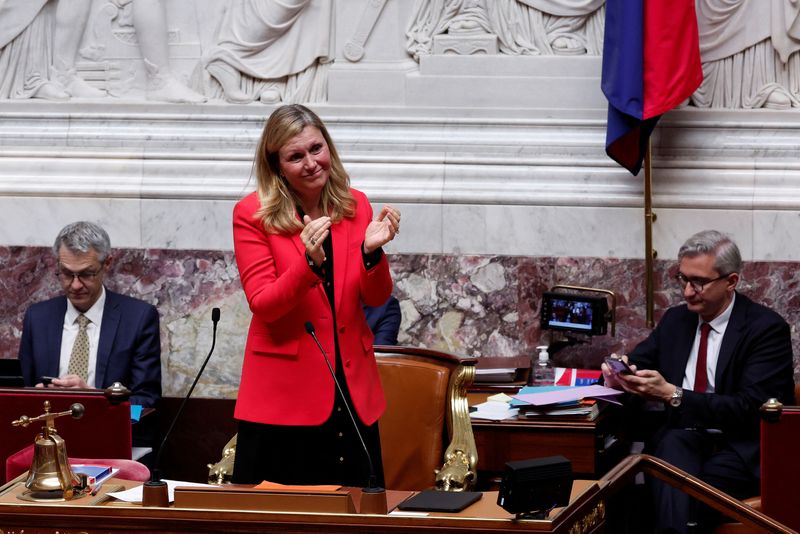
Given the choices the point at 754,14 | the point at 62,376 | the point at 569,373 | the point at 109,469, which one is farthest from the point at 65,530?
the point at 754,14

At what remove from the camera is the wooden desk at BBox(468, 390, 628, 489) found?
496cm

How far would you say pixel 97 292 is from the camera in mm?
5684

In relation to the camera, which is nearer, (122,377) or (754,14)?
(122,377)

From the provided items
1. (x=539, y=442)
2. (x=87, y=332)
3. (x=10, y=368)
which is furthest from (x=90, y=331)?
(x=539, y=442)

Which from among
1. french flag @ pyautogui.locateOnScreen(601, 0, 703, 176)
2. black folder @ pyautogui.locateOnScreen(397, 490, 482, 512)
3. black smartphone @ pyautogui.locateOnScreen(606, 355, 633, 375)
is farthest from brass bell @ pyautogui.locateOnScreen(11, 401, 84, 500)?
french flag @ pyautogui.locateOnScreen(601, 0, 703, 176)

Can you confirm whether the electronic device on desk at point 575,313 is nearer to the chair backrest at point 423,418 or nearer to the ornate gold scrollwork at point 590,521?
the chair backrest at point 423,418

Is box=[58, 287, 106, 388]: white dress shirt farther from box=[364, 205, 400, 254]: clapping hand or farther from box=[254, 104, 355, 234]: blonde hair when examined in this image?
box=[364, 205, 400, 254]: clapping hand

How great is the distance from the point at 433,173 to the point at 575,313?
1001 millimetres

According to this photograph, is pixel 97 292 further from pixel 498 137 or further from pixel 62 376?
pixel 498 137

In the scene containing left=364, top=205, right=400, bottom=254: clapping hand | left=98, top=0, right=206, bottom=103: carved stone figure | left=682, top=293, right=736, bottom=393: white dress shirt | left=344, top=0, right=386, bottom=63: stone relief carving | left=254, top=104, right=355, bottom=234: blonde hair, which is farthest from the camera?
left=98, top=0, right=206, bottom=103: carved stone figure

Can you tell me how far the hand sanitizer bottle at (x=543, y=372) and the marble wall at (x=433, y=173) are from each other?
233mm

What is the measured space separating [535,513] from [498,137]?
10.8ft

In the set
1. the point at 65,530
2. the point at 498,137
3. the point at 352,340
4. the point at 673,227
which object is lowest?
the point at 65,530

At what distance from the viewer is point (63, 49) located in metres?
6.56
